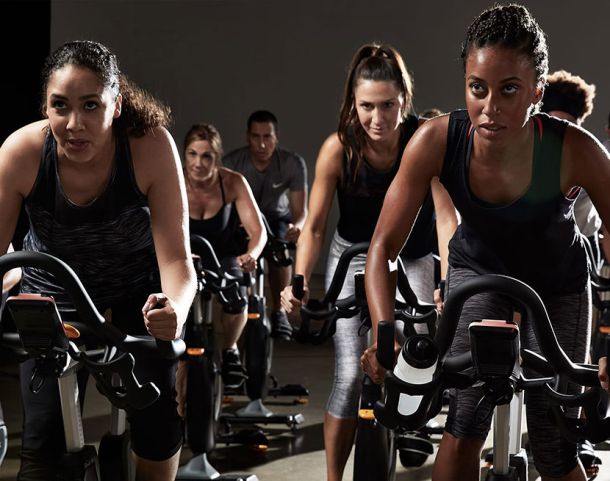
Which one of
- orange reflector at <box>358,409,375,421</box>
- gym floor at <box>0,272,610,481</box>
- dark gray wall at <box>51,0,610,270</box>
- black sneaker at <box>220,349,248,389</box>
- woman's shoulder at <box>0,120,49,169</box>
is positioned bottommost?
gym floor at <box>0,272,610,481</box>

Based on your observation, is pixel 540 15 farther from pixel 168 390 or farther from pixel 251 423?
pixel 168 390

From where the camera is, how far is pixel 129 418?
2.41m

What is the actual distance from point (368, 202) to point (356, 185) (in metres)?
0.07

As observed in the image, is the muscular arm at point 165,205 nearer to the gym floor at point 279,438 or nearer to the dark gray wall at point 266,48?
the gym floor at point 279,438

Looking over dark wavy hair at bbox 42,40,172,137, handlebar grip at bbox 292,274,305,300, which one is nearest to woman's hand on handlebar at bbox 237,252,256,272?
handlebar grip at bbox 292,274,305,300

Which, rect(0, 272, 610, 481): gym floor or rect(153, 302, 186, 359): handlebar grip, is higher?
rect(153, 302, 186, 359): handlebar grip

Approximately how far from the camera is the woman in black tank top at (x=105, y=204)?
2.22 meters

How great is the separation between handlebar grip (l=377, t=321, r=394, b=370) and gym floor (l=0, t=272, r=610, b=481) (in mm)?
2223

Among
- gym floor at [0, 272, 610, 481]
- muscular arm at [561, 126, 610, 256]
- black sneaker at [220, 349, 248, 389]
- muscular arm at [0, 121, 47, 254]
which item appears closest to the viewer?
muscular arm at [561, 126, 610, 256]

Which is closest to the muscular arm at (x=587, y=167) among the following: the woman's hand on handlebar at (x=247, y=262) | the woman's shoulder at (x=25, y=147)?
the woman's shoulder at (x=25, y=147)

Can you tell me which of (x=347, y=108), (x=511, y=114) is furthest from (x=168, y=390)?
(x=347, y=108)

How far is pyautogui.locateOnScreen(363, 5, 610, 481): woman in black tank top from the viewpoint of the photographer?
6.44ft

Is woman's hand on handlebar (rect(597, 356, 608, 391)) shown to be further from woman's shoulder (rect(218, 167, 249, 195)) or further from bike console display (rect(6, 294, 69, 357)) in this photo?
woman's shoulder (rect(218, 167, 249, 195))

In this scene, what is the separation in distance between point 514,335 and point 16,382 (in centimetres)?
450
